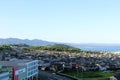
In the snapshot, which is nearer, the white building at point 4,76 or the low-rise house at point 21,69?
the white building at point 4,76

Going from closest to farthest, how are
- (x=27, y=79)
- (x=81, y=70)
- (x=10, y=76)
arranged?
1. (x=10, y=76)
2. (x=27, y=79)
3. (x=81, y=70)

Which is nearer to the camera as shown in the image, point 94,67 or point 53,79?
point 53,79

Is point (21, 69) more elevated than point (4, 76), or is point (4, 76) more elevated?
point (21, 69)

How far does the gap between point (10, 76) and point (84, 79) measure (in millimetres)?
18265

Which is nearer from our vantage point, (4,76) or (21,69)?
(4,76)

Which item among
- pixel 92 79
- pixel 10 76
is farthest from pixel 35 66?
pixel 10 76

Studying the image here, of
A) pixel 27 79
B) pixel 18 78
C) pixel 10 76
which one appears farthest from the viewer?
pixel 27 79

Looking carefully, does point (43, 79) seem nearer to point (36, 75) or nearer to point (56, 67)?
point (36, 75)

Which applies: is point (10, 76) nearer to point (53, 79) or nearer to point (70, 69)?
point (53, 79)

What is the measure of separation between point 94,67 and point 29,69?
79.9 ft

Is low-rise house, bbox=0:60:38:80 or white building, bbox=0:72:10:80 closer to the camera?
white building, bbox=0:72:10:80

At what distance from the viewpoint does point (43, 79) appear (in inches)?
2389

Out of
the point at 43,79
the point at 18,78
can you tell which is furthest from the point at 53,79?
the point at 18,78

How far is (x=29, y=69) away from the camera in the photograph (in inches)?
2345
